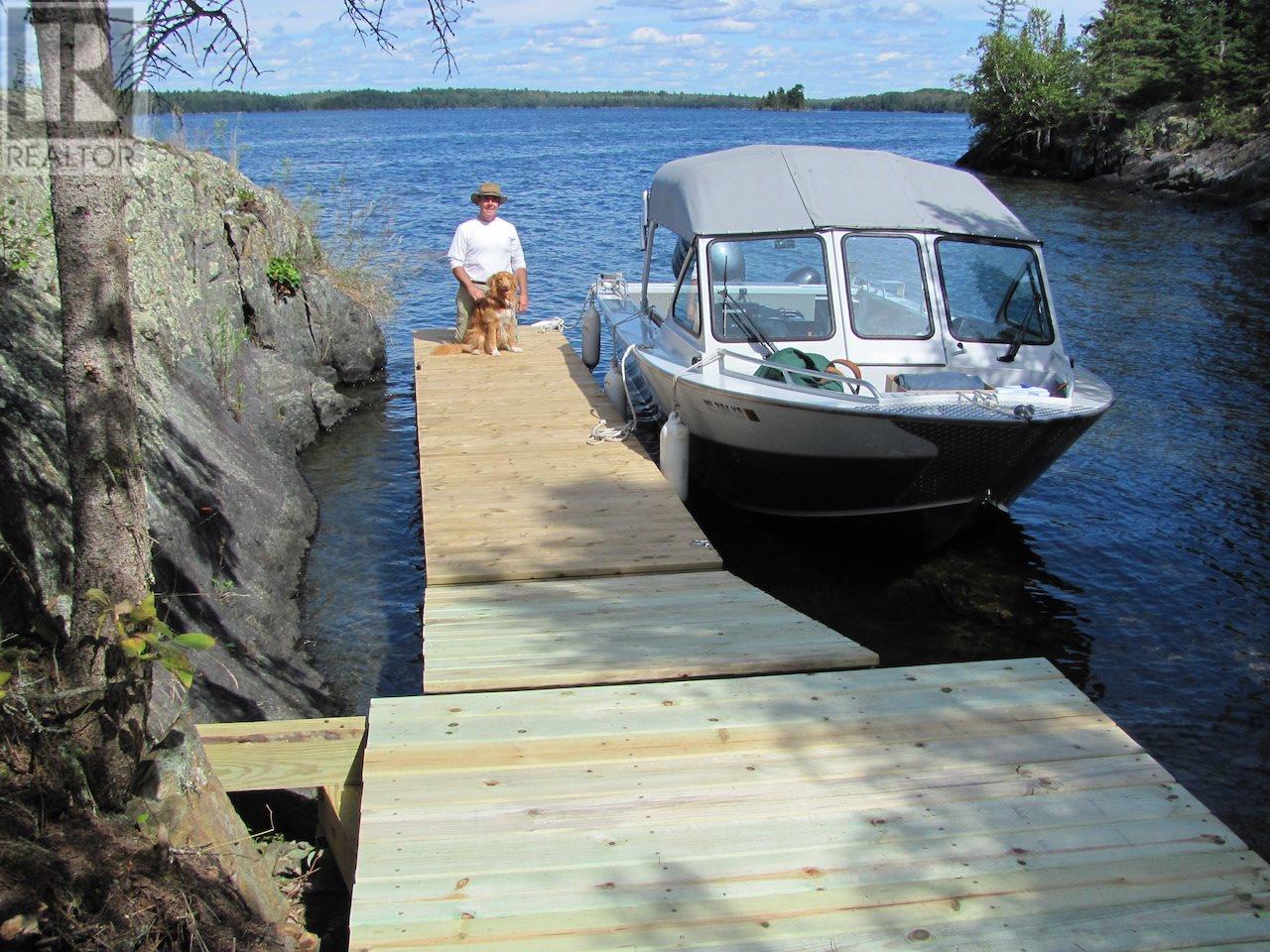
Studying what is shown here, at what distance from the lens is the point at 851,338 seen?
9656 mm

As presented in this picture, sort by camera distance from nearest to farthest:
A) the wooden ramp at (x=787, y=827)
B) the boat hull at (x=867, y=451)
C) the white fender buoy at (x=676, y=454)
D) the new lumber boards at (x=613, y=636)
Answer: the wooden ramp at (x=787, y=827) < the new lumber boards at (x=613, y=636) < the boat hull at (x=867, y=451) < the white fender buoy at (x=676, y=454)

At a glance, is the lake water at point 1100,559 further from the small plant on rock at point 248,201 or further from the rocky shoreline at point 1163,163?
the rocky shoreline at point 1163,163

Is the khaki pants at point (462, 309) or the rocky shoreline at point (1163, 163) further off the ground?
the rocky shoreline at point (1163, 163)

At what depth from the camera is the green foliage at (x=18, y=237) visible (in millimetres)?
6543

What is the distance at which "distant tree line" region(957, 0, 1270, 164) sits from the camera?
39125 mm

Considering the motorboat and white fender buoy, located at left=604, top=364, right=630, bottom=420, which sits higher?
the motorboat

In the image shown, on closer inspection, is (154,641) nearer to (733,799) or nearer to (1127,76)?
(733,799)

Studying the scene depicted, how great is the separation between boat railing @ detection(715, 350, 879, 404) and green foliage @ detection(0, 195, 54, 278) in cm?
483

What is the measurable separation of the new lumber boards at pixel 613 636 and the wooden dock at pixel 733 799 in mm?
20

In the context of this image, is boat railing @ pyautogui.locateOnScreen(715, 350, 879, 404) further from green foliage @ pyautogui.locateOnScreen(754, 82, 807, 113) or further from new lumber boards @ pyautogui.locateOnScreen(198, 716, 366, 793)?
green foliage @ pyautogui.locateOnScreen(754, 82, 807, 113)

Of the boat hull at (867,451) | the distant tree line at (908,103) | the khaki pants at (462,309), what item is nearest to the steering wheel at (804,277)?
the boat hull at (867,451)

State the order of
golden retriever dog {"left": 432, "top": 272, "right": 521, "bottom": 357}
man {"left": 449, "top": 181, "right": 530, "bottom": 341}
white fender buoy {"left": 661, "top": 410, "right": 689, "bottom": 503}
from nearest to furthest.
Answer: white fender buoy {"left": 661, "top": 410, "right": 689, "bottom": 503} → man {"left": 449, "top": 181, "right": 530, "bottom": 341} → golden retriever dog {"left": 432, "top": 272, "right": 521, "bottom": 357}

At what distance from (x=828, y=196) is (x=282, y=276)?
647 cm

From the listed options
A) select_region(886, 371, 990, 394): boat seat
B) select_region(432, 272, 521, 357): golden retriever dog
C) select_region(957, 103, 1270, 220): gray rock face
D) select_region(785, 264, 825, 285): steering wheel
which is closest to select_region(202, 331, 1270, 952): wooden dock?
select_region(886, 371, 990, 394): boat seat
